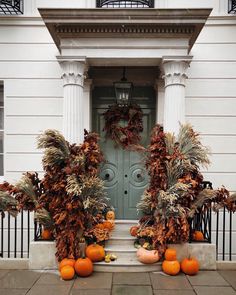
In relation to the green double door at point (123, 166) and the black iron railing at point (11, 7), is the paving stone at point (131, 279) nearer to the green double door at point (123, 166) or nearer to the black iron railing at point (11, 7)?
the green double door at point (123, 166)

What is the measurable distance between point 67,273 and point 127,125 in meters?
3.41

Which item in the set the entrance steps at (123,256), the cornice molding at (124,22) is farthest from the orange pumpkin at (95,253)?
the cornice molding at (124,22)

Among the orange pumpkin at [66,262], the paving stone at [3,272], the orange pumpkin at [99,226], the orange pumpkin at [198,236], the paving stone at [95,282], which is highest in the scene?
the orange pumpkin at [99,226]

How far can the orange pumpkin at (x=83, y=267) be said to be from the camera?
4418mm

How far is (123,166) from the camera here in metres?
6.64

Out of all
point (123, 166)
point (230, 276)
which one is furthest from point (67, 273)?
point (123, 166)

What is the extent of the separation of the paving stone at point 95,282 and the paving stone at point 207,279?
1.29 m

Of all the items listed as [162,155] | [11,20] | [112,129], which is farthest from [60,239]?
[11,20]

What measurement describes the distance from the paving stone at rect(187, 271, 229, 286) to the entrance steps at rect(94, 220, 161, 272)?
61 centimetres

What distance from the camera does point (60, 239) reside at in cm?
465

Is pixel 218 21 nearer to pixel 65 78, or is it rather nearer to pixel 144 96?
pixel 144 96

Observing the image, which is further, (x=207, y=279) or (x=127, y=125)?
(x=127, y=125)

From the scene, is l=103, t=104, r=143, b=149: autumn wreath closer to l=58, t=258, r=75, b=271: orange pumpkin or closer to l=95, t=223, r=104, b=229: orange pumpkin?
l=95, t=223, r=104, b=229: orange pumpkin

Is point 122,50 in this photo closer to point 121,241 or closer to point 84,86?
point 84,86
